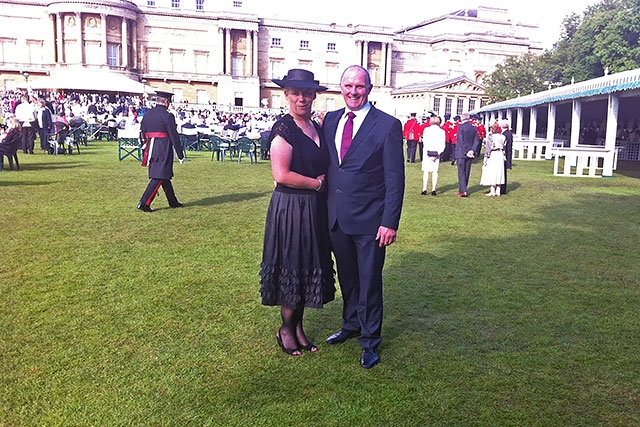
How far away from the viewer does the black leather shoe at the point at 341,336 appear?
4.47 metres

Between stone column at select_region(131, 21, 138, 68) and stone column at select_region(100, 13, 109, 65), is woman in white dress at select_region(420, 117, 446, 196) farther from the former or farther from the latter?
stone column at select_region(131, 21, 138, 68)

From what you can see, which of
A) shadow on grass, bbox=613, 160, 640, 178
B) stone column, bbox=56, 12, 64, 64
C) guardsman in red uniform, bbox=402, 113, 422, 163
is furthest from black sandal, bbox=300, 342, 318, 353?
stone column, bbox=56, 12, 64, 64

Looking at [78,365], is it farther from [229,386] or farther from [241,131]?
[241,131]

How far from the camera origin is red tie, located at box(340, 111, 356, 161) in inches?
159

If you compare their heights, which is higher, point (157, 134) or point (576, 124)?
point (576, 124)

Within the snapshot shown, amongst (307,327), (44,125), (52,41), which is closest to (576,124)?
(44,125)

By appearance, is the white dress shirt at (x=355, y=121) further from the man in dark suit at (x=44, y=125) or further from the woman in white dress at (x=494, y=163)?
the man in dark suit at (x=44, y=125)

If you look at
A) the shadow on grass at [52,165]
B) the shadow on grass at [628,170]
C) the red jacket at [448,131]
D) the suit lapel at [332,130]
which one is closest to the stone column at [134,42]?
the red jacket at [448,131]

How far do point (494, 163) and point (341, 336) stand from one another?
8.94 metres

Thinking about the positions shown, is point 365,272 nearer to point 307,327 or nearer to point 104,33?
point 307,327

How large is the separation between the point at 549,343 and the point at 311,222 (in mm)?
2122

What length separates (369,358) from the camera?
409 centimetres

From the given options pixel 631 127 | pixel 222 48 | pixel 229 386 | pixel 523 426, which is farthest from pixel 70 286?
pixel 222 48

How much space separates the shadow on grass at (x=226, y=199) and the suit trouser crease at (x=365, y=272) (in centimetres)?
680
